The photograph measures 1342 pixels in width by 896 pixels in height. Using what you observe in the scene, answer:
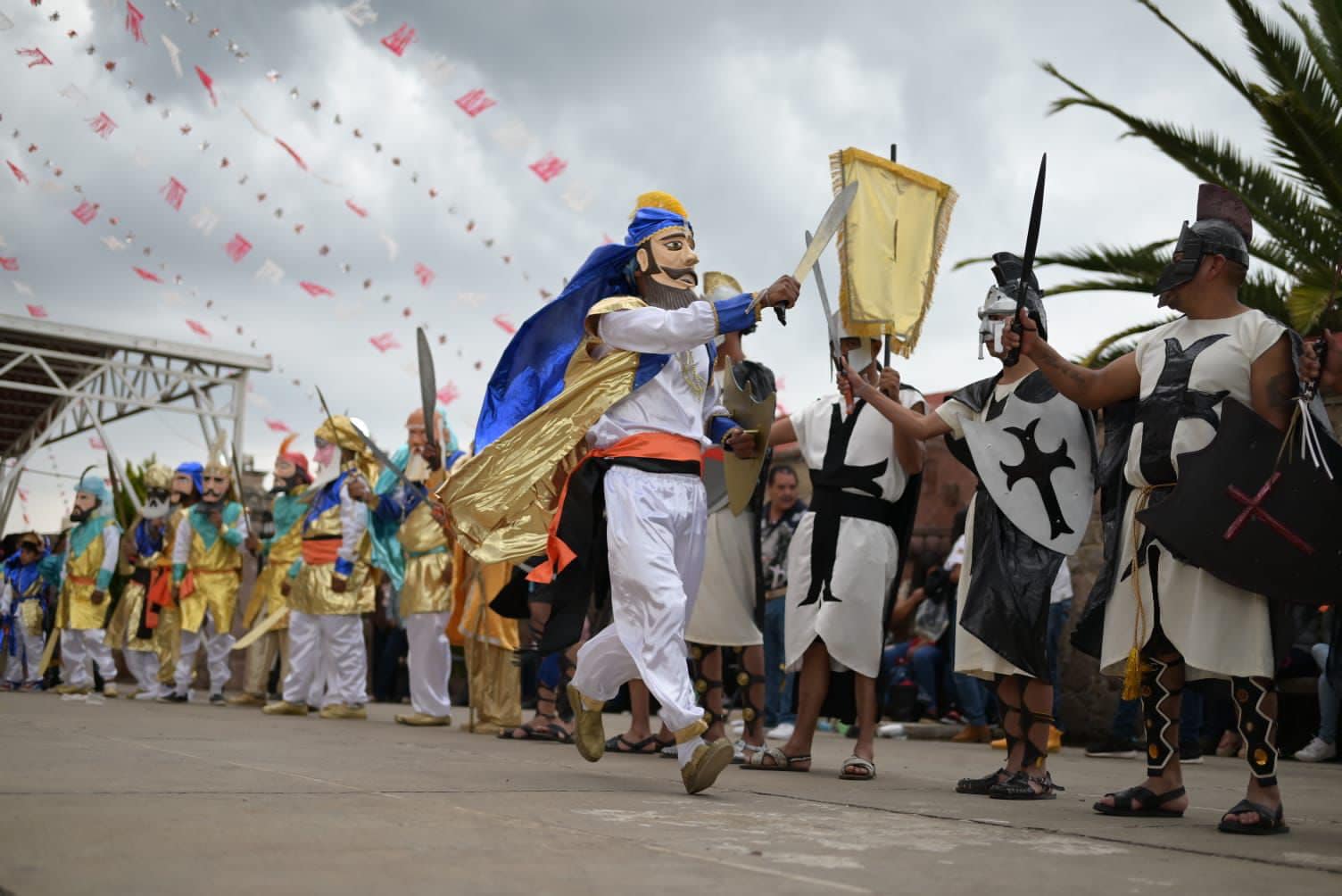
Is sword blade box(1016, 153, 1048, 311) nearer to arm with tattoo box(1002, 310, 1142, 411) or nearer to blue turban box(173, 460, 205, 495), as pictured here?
arm with tattoo box(1002, 310, 1142, 411)

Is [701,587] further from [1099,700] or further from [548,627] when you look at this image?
[1099,700]

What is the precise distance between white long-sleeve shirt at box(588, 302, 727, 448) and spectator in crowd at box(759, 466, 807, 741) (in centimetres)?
450

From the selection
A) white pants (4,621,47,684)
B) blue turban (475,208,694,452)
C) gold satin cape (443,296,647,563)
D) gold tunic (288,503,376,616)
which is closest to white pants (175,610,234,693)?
gold tunic (288,503,376,616)

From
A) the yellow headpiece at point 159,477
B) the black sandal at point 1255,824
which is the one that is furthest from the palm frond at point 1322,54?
the yellow headpiece at point 159,477

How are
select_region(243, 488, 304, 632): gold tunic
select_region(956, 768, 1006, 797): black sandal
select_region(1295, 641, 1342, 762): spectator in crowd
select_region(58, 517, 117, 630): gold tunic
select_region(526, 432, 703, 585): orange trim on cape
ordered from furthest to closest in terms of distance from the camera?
select_region(58, 517, 117, 630): gold tunic → select_region(243, 488, 304, 632): gold tunic → select_region(1295, 641, 1342, 762): spectator in crowd → select_region(526, 432, 703, 585): orange trim on cape → select_region(956, 768, 1006, 797): black sandal

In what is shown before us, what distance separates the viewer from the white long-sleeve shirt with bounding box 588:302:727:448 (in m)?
4.96

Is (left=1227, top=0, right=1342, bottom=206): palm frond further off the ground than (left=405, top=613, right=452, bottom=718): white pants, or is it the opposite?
(left=1227, top=0, right=1342, bottom=206): palm frond

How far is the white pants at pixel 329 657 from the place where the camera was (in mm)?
10258

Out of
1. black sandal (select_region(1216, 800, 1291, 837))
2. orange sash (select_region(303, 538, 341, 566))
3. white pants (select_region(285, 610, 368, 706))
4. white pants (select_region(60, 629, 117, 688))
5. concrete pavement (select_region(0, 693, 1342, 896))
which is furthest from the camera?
white pants (select_region(60, 629, 117, 688))

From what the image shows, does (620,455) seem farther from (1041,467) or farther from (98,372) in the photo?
(98,372)

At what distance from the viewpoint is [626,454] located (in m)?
5.15

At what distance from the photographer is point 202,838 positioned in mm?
3129

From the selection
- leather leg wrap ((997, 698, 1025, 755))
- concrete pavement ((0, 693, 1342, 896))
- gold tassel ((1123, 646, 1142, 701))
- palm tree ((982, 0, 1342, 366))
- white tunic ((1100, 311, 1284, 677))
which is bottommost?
concrete pavement ((0, 693, 1342, 896))

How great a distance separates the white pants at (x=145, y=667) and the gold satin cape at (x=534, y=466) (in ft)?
24.9
